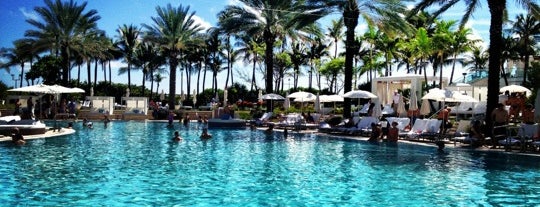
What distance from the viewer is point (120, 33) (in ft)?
211

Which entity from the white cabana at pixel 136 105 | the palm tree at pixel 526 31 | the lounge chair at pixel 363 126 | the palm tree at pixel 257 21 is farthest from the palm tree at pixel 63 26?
the palm tree at pixel 526 31

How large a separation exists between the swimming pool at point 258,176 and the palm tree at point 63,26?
24.5m

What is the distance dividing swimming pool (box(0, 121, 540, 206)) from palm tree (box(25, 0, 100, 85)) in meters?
24.5

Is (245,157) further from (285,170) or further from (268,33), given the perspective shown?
(268,33)

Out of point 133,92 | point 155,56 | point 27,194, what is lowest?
point 27,194

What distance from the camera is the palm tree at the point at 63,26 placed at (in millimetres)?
39375

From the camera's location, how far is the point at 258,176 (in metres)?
11.4

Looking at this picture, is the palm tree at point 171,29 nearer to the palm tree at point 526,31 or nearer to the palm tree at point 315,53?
the palm tree at point 315,53

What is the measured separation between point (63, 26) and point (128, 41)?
76.0 ft

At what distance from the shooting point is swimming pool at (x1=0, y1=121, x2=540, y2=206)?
8.92m

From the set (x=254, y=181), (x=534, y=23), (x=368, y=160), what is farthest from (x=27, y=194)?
(x=534, y=23)

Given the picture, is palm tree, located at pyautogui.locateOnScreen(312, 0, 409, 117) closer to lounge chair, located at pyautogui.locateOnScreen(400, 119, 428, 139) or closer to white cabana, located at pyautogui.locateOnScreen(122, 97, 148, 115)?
lounge chair, located at pyautogui.locateOnScreen(400, 119, 428, 139)

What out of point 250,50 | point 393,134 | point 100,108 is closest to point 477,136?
point 393,134

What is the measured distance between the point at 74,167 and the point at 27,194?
131 inches
